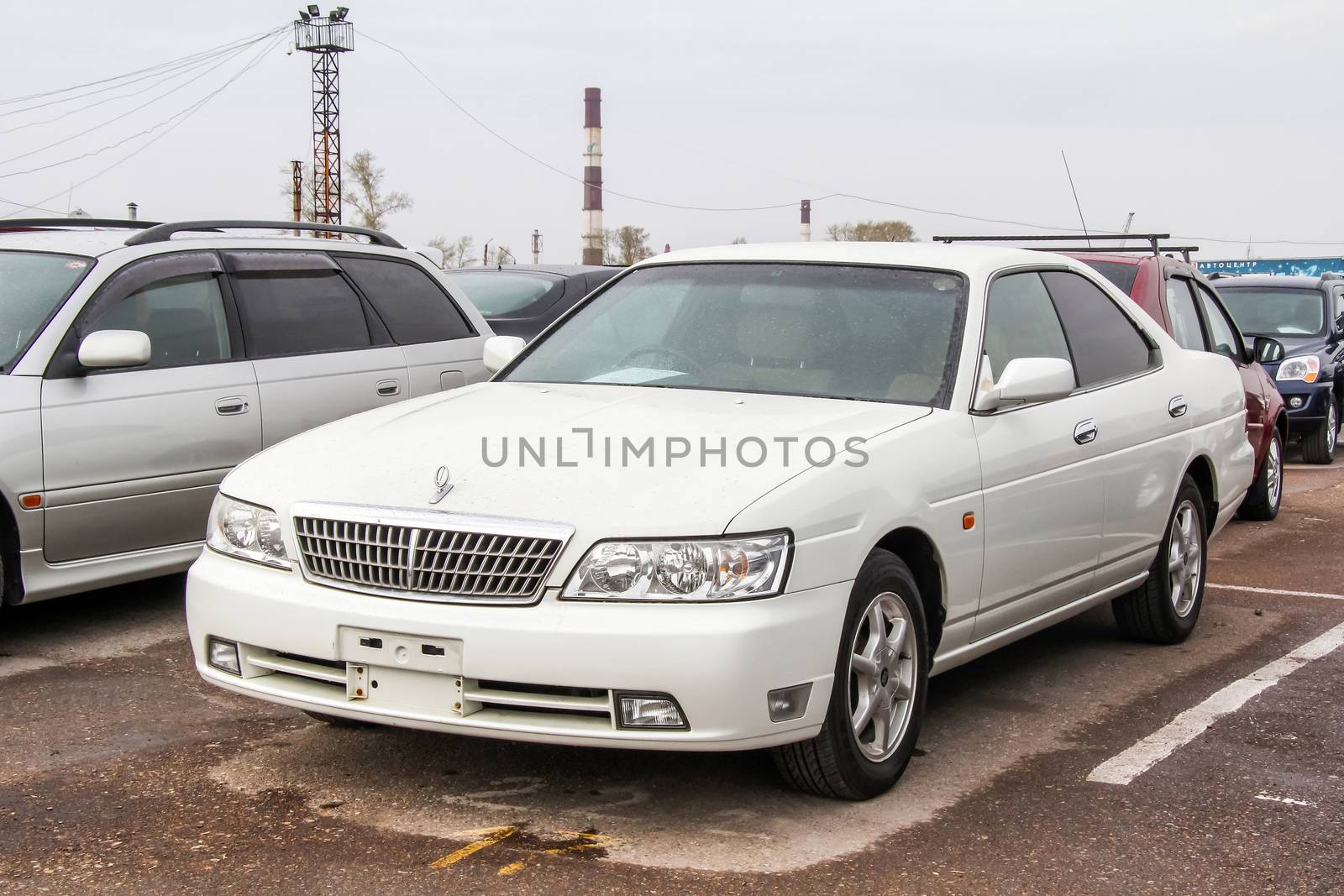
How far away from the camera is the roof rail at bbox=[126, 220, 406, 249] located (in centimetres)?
671

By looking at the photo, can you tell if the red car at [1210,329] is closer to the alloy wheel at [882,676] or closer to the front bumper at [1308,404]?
the front bumper at [1308,404]

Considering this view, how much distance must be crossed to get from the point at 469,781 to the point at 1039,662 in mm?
2611

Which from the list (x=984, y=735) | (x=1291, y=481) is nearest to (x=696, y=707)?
(x=984, y=735)

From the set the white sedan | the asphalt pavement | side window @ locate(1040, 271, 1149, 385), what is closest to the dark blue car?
side window @ locate(1040, 271, 1149, 385)

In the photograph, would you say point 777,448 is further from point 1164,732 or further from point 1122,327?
point 1122,327

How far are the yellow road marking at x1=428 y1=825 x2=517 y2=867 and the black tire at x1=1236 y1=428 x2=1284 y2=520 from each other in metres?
7.15

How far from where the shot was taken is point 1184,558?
20.9 feet

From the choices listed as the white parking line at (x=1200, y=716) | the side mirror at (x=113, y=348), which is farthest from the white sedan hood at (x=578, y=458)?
the side mirror at (x=113, y=348)

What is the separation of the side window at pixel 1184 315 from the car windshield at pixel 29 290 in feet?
18.3

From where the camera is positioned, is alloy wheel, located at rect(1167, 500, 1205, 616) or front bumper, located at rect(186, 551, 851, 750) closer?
front bumper, located at rect(186, 551, 851, 750)

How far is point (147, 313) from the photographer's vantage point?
258 inches

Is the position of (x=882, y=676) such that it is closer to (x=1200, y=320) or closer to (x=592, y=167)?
(x=1200, y=320)

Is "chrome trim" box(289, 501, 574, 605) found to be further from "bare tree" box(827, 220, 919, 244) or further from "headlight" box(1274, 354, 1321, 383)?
"bare tree" box(827, 220, 919, 244)

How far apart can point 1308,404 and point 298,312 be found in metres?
10.1
